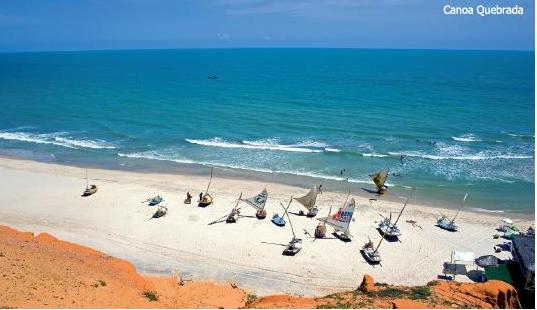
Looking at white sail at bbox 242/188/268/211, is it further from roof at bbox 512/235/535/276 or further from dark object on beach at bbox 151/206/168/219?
roof at bbox 512/235/535/276

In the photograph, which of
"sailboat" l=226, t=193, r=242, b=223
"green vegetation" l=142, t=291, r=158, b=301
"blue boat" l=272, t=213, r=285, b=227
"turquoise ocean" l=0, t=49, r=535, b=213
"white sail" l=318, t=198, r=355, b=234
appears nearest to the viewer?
"green vegetation" l=142, t=291, r=158, b=301

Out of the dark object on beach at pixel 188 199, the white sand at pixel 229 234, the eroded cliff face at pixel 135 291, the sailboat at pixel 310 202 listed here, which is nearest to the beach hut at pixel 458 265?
the white sand at pixel 229 234

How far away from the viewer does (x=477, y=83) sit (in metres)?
110

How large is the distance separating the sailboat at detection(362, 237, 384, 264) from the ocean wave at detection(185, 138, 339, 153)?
2392 centimetres

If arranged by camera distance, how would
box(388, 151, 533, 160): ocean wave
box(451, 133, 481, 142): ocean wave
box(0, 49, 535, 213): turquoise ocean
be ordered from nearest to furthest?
box(0, 49, 535, 213): turquoise ocean < box(388, 151, 533, 160): ocean wave < box(451, 133, 481, 142): ocean wave

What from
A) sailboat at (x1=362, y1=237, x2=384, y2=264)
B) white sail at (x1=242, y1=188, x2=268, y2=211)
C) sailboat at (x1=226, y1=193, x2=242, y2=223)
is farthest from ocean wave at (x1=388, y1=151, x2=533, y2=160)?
sailboat at (x1=226, y1=193, x2=242, y2=223)

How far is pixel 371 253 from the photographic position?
30.2 m

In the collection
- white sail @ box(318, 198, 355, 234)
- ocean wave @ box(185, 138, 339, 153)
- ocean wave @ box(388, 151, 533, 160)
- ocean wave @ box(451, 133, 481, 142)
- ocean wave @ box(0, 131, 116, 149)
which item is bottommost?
white sail @ box(318, 198, 355, 234)

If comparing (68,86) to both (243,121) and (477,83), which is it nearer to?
(243,121)

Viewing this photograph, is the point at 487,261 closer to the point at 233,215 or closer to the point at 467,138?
the point at 233,215

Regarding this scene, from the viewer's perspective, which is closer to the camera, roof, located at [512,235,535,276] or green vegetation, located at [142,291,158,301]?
green vegetation, located at [142,291,158,301]

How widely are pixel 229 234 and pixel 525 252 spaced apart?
18.5m

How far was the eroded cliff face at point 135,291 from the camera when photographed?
19938 millimetres

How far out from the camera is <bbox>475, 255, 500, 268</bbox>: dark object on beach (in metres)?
28.3
